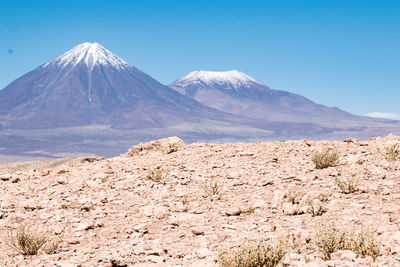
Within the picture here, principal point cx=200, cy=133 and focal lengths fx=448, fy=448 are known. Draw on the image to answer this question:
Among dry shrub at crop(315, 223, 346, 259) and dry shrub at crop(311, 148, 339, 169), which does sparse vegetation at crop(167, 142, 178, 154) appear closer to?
dry shrub at crop(311, 148, 339, 169)

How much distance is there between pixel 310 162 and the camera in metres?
10.5

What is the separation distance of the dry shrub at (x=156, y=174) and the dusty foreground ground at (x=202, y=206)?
72mm

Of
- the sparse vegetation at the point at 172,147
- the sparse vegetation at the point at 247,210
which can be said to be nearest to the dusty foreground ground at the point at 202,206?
the sparse vegetation at the point at 247,210

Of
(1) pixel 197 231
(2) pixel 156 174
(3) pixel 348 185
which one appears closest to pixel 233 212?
(1) pixel 197 231

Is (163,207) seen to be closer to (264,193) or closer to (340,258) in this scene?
(264,193)

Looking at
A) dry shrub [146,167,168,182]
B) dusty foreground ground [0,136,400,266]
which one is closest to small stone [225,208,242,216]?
dusty foreground ground [0,136,400,266]

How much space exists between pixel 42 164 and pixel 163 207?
14225mm

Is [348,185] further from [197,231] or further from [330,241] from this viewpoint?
[197,231]

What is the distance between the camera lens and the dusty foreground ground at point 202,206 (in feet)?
19.7

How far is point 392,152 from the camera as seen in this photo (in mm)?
10258

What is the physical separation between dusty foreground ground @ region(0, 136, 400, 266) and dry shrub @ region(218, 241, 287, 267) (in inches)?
6.4

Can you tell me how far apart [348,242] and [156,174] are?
5352mm

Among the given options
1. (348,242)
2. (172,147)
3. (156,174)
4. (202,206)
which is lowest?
(202,206)

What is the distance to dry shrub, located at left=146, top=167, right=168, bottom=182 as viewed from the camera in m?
9.87
